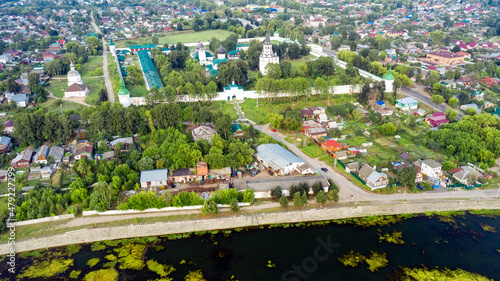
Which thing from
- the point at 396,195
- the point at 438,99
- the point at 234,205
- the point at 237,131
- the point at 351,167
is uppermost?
the point at 438,99

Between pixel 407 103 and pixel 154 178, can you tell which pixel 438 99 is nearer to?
pixel 407 103

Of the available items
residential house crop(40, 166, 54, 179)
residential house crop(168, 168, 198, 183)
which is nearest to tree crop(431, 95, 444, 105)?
residential house crop(168, 168, 198, 183)

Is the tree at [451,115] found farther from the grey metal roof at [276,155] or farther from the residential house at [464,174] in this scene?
the grey metal roof at [276,155]

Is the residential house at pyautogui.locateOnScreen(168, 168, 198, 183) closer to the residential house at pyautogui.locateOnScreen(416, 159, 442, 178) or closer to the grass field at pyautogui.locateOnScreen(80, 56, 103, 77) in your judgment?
the residential house at pyautogui.locateOnScreen(416, 159, 442, 178)

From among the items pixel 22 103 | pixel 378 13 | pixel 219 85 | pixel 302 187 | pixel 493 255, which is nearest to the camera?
pixel 493 255

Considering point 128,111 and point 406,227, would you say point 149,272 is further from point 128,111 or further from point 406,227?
point 128,111

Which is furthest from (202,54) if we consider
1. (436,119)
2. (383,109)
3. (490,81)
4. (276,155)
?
(490,81)

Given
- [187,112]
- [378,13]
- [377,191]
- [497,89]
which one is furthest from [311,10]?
[377,191]
